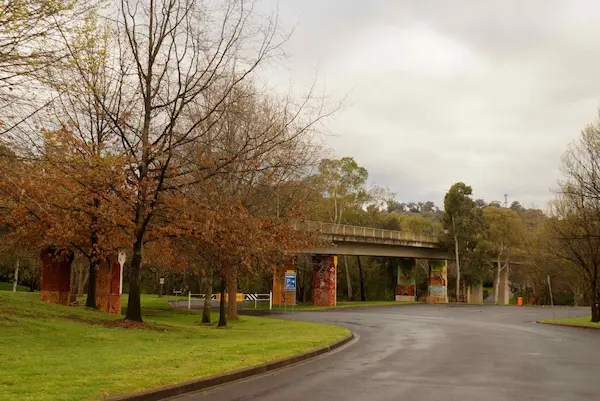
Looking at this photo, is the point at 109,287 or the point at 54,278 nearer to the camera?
the point at 109,287

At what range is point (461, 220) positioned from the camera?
68.9 metres

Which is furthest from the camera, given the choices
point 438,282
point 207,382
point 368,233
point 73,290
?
point 438,282

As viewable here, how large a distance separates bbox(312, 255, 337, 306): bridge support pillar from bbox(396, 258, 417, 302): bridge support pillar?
48.7 ft

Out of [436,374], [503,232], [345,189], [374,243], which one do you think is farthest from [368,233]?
[436,374]

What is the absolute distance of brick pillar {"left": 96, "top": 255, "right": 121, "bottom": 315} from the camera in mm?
29464

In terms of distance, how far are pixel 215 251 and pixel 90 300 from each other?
11.8 metres

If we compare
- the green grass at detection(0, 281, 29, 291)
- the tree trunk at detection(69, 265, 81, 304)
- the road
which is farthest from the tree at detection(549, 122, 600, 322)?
the green grass at detection(0, 281, 29, 291)

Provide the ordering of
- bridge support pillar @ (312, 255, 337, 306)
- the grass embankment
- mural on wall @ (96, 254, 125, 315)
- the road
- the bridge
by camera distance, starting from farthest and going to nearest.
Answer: bridge support pillar @ (312, 255, 337, 306), the bridge, mural on wall @ (96, 254, 125, 315), the road, the grass embankment

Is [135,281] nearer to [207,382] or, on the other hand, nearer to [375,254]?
[207,382]

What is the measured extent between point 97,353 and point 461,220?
60.5 metres

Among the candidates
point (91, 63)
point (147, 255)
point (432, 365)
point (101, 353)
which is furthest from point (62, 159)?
point (147, 255)

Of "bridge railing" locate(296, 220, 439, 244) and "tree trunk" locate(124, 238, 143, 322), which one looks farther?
"bridge railing" locate(296, 220, 439, 244)

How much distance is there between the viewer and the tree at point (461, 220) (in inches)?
2717

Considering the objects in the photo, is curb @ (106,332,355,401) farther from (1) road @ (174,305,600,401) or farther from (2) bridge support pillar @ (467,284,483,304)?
(2) bridge support pillar @ (467,284,483,304)
